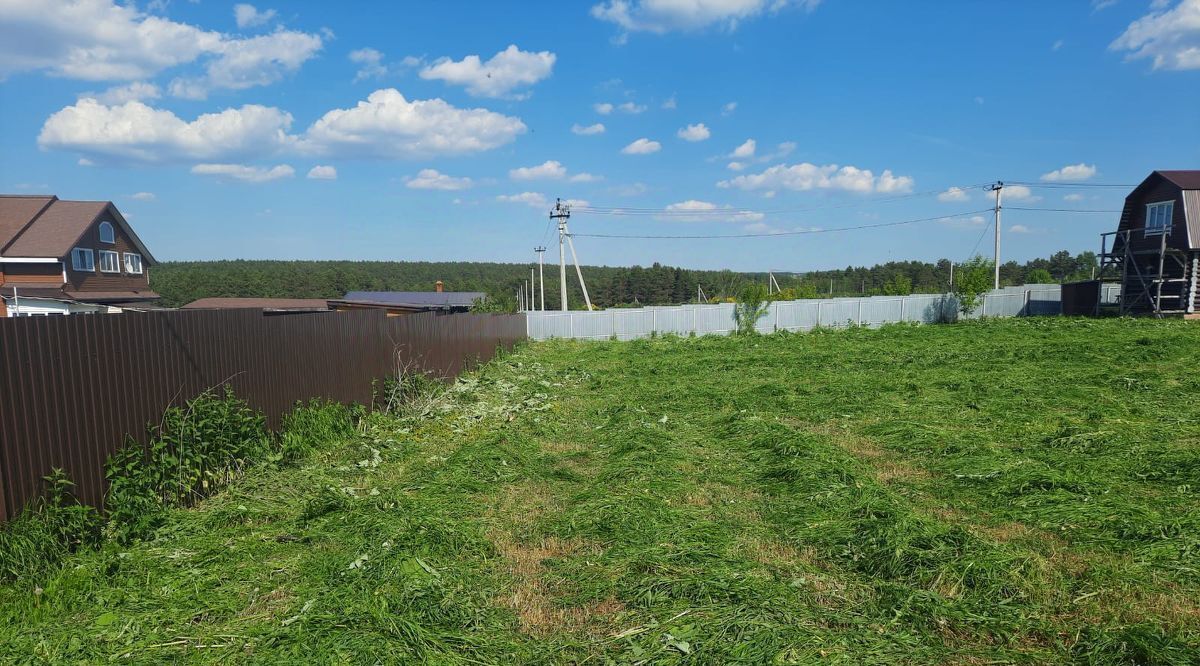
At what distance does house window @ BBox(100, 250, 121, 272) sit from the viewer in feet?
107

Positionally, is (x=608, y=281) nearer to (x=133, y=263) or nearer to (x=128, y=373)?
(x=133, y=263)

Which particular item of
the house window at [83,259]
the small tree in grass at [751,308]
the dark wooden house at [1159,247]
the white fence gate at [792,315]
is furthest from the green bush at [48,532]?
the dark wooden house at [1159,247]

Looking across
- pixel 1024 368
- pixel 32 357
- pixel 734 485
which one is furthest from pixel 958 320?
pixel 32 357

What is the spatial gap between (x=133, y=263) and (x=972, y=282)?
44805 mm

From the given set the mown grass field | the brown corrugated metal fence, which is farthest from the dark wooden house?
the brown corrugated metal fence

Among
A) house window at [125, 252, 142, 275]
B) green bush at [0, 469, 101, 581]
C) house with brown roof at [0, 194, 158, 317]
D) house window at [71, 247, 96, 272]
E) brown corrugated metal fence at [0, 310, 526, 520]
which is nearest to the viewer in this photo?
green bush at [0, 469, 101, 581]

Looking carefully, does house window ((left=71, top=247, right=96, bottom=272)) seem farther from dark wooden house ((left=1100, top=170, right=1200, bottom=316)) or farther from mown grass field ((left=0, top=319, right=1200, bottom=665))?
dark wooden house ((left=1100, top=170, right=1200, bottom=316))

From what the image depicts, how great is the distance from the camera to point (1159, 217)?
93.5ft

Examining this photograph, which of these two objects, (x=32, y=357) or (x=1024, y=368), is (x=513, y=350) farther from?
(x=32, y=357)

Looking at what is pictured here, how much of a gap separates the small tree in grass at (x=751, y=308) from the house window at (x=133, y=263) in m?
33.1

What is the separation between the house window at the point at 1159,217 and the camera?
27.8 meters

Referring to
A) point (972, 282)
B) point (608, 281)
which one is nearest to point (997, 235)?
point (972, 282)

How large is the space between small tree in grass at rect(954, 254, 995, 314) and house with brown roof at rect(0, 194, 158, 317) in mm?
38658

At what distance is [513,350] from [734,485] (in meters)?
15.7
